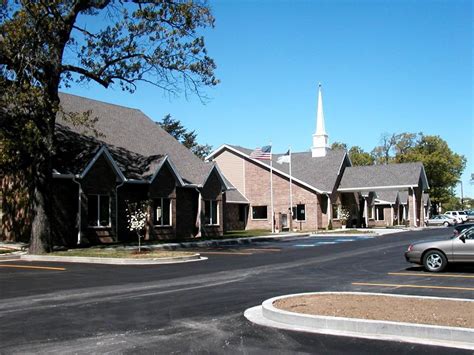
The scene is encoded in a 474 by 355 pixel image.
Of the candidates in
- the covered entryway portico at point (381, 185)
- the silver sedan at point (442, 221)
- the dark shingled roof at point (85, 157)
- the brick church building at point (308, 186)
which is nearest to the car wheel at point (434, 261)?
the dark shingled roof at point (85, 157)

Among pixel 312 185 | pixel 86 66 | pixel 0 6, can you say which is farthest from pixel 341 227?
pixel 0 6

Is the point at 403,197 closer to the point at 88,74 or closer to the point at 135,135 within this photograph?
the point at 135,135

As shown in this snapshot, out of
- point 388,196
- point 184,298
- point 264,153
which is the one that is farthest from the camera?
point 388,196

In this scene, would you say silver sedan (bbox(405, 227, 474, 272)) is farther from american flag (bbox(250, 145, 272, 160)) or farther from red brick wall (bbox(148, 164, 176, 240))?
american flag (bbox(250, 145, 272, 160))

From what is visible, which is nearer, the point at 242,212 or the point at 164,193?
the point at 164,193

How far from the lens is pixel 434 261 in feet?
51.5

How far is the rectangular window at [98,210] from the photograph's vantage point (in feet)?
94.2

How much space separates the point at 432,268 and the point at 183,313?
346 inches

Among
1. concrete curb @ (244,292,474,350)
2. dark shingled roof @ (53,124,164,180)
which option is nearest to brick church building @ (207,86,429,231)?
dark shingled roof @ (53,124,164,180)

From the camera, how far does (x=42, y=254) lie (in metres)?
22.5

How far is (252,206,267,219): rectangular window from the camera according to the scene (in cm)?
5141

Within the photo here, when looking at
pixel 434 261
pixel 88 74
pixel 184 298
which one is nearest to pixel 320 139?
pixel 88 74

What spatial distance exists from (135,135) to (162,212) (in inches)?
267

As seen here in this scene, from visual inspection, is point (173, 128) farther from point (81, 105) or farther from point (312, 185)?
point (81, 105)
